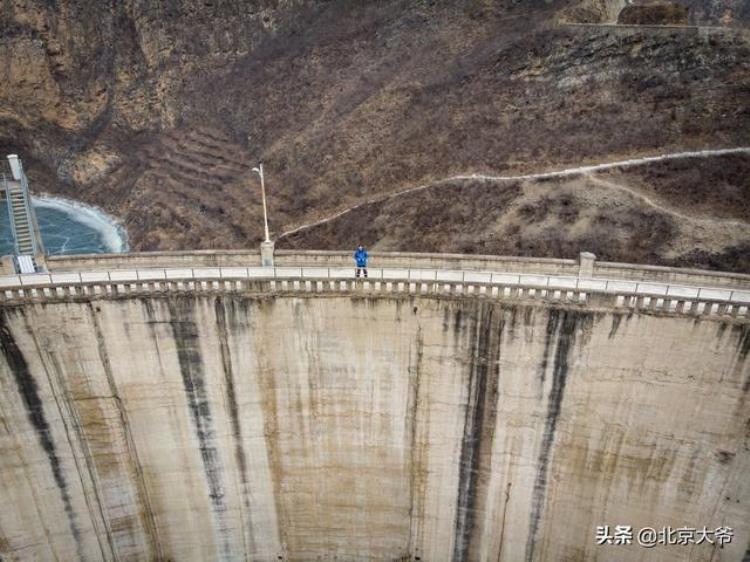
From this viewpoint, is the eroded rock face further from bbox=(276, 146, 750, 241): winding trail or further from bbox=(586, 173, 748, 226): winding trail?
bbox=(586, 173, 748, 226): winding trail

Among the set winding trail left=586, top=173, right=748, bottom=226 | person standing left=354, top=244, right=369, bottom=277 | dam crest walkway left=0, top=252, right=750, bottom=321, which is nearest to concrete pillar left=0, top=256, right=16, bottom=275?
dam crest walkway left=0, top=252, right=750, bottom=321

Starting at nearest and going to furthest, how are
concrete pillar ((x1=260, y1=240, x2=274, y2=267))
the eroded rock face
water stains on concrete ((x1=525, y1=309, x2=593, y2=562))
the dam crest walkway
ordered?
the dam crest walkway
water stains on concrete ((x1=525, y1=309, x2=593, y2=562))
concrete pillar ((x1=260, y1=240, x2=274, y2=267))
the eroded rock face

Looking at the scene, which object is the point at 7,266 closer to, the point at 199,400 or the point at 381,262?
the point at 199,400

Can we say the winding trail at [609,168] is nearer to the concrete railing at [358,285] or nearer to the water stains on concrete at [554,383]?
the concrete railing at [358,285]

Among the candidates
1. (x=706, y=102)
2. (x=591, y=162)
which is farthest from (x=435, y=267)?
(x=706, y=102)

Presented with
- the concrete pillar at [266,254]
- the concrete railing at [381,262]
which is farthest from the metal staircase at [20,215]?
the concrete pillar at [266,254]

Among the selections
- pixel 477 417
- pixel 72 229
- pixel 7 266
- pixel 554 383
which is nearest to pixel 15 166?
pixel 7 266
